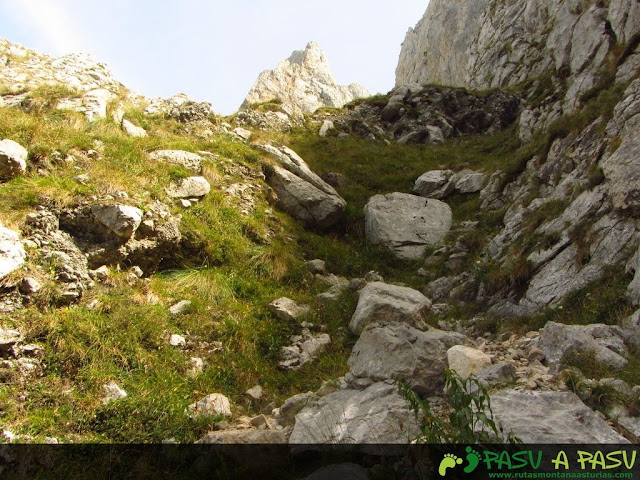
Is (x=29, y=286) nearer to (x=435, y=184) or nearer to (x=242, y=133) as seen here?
(x=242, y=133)

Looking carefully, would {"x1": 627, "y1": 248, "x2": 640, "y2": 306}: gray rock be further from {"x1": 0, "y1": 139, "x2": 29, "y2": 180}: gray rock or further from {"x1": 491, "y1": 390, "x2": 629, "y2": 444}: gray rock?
{"x1": 0, "y1": 139, "x2": 29, "y2": 180}: gray rock

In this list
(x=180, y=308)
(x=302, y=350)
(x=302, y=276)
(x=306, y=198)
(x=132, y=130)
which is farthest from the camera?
(x=132, y=130)

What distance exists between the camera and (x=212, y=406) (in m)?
5.66

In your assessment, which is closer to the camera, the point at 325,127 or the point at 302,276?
the point at 302,276

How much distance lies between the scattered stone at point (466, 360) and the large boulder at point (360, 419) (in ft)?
2.74

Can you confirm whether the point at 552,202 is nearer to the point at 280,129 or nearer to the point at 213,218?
the point at 213,218

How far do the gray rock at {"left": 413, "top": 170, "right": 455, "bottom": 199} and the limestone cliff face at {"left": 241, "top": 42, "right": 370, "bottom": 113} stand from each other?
141 feet

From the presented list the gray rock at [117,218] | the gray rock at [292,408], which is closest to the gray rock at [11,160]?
the gray rock at [117,218]

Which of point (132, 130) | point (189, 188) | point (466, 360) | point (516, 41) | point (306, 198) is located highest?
point (516, 41)

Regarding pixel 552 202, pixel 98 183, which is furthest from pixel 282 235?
pixel 552 202

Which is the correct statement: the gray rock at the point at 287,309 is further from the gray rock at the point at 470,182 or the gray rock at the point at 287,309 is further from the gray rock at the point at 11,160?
the gray rock at the point at 470,182

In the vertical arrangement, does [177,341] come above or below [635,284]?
below

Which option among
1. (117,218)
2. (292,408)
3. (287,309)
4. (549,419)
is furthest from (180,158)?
(549,419)

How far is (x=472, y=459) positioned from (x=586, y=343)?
2755 mm
